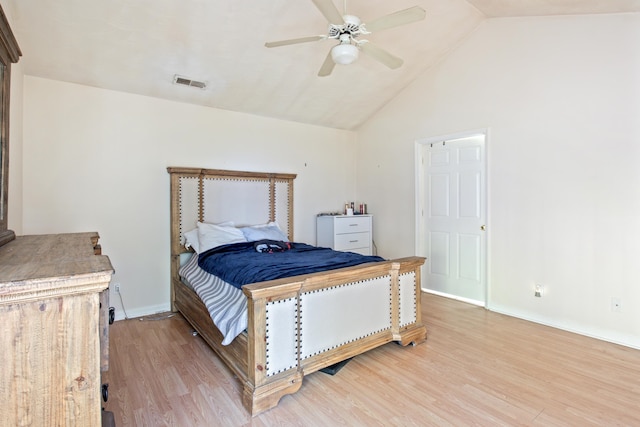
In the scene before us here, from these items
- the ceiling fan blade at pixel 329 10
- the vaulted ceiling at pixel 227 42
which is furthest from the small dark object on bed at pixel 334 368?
the vaulted ceiling at pixel 227 42

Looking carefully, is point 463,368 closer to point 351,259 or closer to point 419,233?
point 351,259

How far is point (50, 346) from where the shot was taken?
31.1 inches

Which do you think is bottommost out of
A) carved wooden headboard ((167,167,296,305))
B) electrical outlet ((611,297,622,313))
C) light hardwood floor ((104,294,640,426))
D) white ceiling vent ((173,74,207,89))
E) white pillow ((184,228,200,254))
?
light hardwood floor ((104,294,640,426))

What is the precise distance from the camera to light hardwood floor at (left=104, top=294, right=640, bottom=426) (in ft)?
6.18

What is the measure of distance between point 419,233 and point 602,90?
2.35m

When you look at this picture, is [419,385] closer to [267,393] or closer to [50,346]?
[267,393]

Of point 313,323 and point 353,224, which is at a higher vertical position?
point 353,224

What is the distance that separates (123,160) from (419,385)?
3.39 m

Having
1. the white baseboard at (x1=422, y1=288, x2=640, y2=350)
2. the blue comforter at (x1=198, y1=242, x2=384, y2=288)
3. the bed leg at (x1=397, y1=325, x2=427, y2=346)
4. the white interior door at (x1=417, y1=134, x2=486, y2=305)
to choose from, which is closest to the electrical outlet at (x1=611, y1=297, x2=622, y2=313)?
the white baseboard at (x1=422, y1=288, x2=640, y2=350)

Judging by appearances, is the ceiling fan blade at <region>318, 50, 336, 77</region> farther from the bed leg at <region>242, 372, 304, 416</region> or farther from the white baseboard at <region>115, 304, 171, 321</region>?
the white baseboard at <region>115, 304, 171, 321</region>

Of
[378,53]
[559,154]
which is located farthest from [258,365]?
[559,154]

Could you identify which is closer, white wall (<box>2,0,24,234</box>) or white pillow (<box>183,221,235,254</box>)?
white wall (<box>2,0,24,234</box>)

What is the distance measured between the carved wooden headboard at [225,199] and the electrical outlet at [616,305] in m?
3.43

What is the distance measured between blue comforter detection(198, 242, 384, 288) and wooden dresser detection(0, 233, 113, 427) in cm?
147
